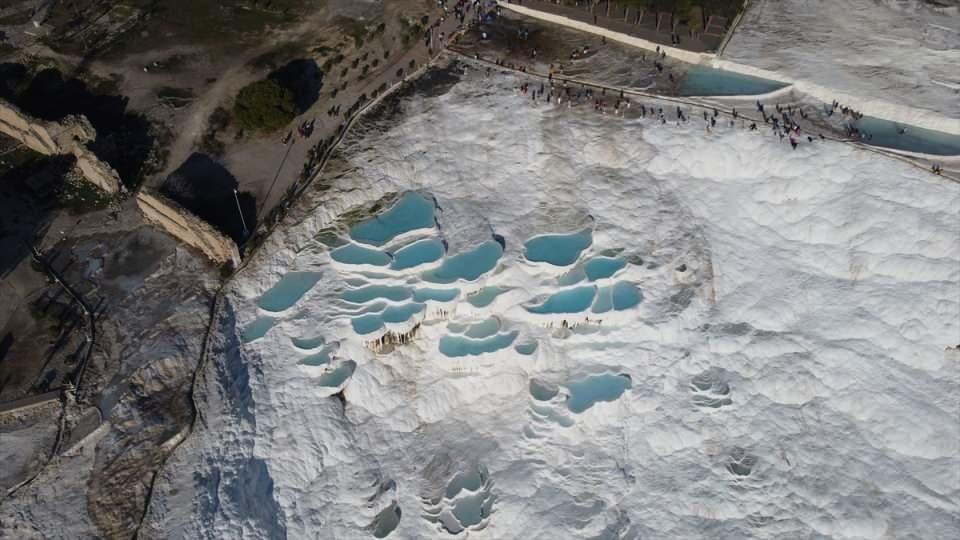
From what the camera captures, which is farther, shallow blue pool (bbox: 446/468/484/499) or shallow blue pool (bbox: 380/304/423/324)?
shallow blue pool (bbox: 380/304/423/324)

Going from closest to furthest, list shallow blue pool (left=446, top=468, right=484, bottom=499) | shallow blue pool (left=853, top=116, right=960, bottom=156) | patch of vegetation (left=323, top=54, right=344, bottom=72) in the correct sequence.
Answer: shallow blue pool (left=446, top=468, right=484, bottom=499) < shallow blue pool (left=853, top=116, right=960, bottom=156) < patch of vegetation (left=323, top=54, right=344, bottom=72)

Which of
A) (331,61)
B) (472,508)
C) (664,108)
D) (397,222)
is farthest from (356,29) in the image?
(472,508)

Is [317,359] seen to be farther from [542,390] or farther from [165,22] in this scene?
[165,22]

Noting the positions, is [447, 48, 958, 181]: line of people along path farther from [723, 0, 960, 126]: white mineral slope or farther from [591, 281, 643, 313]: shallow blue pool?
[591, 281, 643, 313]: shallow blue pool

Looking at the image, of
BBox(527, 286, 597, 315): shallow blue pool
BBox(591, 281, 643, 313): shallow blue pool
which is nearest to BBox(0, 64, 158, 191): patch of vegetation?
BBox(527, 286, 597, 315): shallow blue pool

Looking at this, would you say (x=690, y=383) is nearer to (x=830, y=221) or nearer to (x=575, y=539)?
(x=575, y=539)

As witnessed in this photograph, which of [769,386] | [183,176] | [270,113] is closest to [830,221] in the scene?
[769,386]
